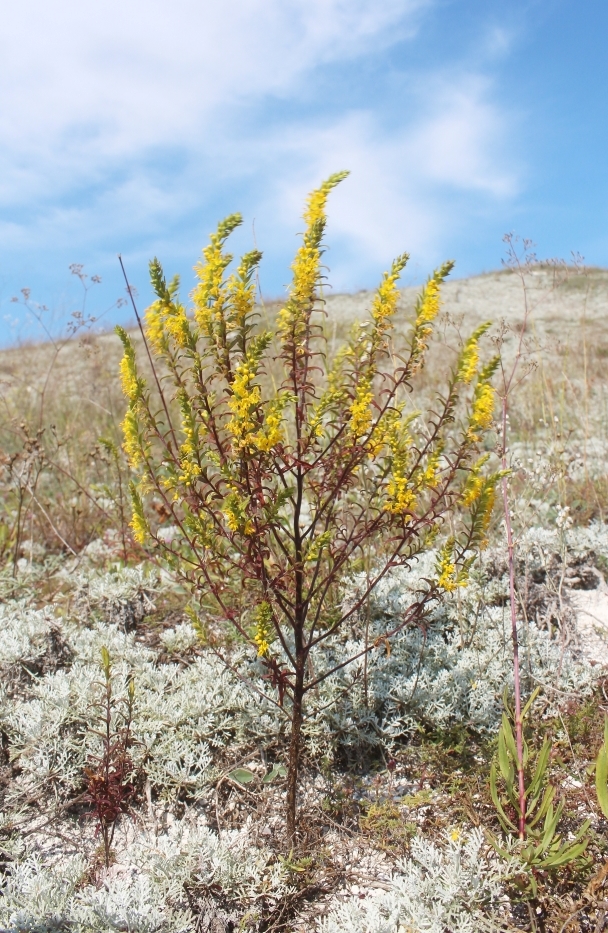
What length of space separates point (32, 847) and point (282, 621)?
1.37m

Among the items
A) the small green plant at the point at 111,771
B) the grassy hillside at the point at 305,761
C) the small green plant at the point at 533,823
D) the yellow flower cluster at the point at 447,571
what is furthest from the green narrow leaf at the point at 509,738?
the small green plant at the point at 111,771

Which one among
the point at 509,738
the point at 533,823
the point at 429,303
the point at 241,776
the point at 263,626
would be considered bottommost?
the point at 533,823

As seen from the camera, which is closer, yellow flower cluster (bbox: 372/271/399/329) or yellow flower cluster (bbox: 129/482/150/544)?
yellow flower cluster (bbox: 372/271/399/329)

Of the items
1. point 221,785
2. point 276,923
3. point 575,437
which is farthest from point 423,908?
point 575,437

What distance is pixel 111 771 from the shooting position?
279 cm

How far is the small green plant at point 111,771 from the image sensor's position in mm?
2514

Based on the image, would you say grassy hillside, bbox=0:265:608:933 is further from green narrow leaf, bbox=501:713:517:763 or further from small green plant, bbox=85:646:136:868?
green narrow leaf, bbox=501:713:517:763

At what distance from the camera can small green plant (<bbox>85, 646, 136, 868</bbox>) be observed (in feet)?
8.25

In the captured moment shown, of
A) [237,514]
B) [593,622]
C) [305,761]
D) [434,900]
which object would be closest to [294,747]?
[305,761]

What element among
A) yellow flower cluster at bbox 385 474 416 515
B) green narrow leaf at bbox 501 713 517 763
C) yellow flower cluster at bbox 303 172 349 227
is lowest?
green narrow leaf at bbox 501 713 517 763

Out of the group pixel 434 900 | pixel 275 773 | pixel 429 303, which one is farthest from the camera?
pixel 275 773

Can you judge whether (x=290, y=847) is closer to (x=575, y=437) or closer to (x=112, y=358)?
(x=575, y=437)

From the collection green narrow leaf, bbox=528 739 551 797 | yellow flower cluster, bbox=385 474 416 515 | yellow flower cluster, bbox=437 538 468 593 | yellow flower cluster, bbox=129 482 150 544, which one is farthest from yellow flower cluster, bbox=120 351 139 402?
green narrow leaf, bbox=528 739 551 797

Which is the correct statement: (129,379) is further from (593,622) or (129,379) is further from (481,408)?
(593,622)
